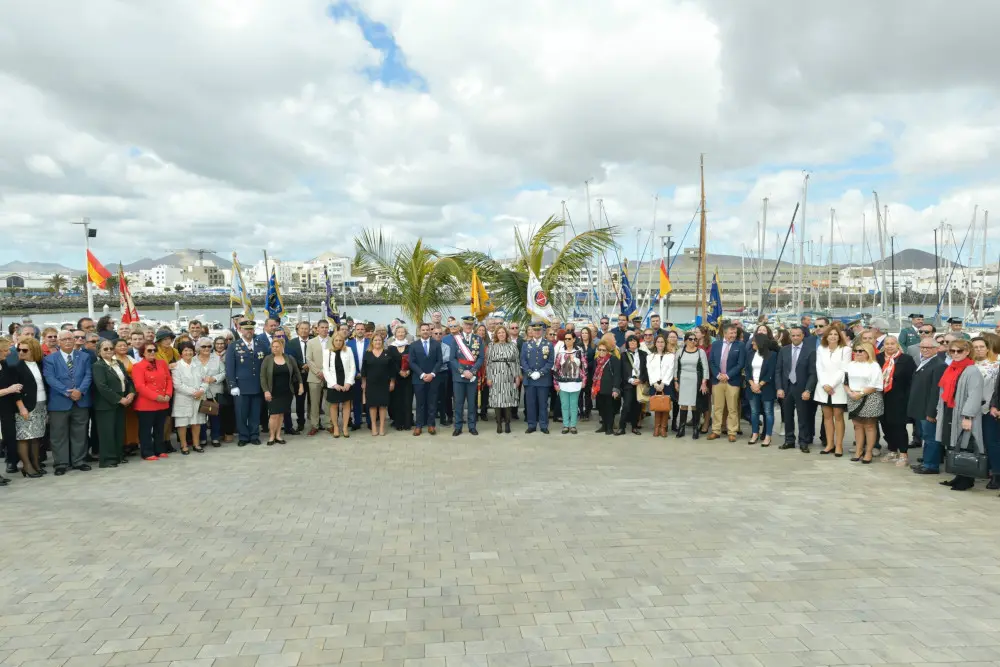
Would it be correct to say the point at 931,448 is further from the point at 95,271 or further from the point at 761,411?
the point at 95,271

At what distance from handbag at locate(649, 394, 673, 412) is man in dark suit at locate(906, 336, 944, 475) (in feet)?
10.4

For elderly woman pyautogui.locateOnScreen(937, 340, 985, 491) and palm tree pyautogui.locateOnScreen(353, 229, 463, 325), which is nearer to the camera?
elderly woman pyautogui.locateOnScreen(937, 340, 985, 491)

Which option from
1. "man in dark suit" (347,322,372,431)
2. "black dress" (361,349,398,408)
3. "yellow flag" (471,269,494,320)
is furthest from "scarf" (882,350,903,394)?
"yellow flag" (471,269,494,320)

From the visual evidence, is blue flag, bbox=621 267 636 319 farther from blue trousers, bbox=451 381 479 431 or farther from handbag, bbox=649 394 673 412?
blue trousers, bbox=451 381 479 431

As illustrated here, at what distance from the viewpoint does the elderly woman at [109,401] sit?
7992 mm

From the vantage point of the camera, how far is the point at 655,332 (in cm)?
1068

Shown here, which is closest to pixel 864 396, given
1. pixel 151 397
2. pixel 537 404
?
pixel 537 404

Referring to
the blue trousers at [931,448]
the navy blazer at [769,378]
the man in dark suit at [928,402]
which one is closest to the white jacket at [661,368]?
the navy blazer at [769,378]

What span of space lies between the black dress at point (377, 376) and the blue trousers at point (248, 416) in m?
1.65

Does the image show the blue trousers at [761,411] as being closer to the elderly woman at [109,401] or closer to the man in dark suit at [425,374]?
the man in dark suit at [425,374]

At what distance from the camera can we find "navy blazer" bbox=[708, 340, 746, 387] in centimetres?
949

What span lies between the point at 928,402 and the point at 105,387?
33.5 ft

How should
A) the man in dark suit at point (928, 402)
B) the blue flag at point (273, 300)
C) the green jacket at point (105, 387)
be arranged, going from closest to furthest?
the man in dark suit at point (928, 402), the green jacket at point (105, 387), the blue flag at point (273, 300)

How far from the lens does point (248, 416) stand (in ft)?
31.9
